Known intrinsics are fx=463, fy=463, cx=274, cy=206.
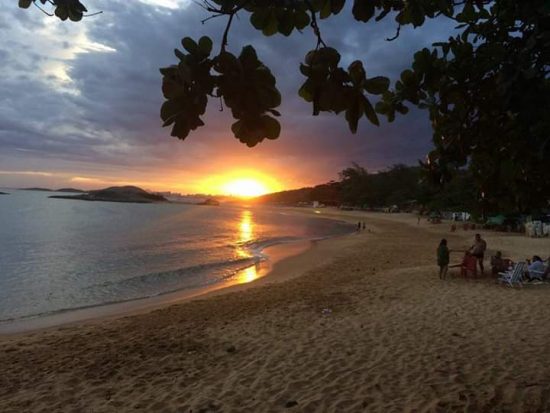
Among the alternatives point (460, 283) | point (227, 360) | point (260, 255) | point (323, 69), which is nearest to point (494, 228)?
point (260, 255)

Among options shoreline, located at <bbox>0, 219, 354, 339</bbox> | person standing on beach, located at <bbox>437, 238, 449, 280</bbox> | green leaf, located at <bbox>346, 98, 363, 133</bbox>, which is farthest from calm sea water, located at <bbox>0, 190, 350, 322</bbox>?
green leaf, located at <bbox>346, 98, 363, 133</bbox>

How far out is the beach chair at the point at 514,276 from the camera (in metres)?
11.5

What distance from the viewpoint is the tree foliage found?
1.78m

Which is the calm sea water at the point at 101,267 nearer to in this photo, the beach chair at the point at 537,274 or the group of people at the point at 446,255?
the group of people at the point at 446,255

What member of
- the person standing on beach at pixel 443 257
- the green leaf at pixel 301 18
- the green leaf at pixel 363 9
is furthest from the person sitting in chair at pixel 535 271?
the green leaf at pixel 301 18

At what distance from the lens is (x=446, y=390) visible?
5.13 meters

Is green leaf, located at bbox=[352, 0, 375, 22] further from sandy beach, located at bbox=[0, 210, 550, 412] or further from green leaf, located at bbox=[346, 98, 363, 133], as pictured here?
sandy beach, located at bbox=[0, 210, 550, 412]

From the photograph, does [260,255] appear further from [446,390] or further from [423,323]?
[446,390]

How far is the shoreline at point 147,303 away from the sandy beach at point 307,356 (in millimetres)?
944

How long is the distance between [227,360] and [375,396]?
2435 millimetres

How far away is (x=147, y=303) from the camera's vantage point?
13930 mm

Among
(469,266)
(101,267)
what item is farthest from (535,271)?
(101,267)

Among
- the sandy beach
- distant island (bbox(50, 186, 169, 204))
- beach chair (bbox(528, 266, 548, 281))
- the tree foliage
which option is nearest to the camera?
the tree foliage

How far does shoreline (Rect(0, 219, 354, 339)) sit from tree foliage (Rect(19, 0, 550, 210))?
9833mm
